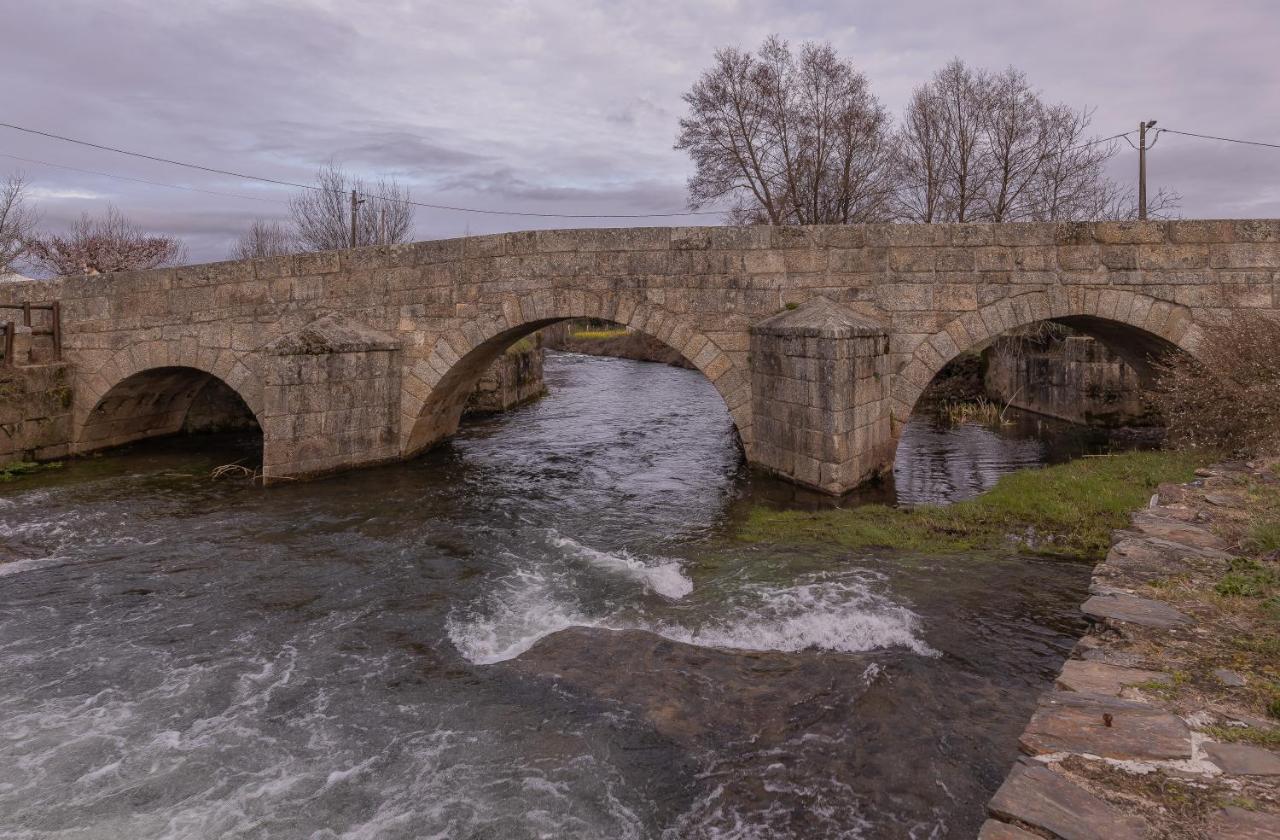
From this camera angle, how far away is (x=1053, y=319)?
28.5 ft

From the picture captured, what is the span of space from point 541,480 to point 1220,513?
24.0ft

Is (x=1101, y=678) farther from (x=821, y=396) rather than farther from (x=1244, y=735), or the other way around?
(x=821, y=396)

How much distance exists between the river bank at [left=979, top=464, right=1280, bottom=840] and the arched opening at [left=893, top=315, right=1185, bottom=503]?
4.51 m

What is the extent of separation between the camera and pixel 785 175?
21.2 metres

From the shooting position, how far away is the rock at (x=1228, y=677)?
2.69m

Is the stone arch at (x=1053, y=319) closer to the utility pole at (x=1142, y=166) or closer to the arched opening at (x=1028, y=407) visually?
the arched opening at (x=1028, y=407)

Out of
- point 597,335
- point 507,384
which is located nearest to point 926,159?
point 507,384

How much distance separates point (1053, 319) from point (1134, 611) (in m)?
6.33

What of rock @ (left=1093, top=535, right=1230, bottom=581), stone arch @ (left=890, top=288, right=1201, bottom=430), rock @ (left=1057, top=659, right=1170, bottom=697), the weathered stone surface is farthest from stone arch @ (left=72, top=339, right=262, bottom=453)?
rock @ (left=1057, top=659, right=1170, bottom=697)

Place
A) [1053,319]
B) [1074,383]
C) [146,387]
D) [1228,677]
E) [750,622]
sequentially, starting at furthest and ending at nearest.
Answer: [1074,383] < [146,387] < [1053,319] < [750,622] < [1228,677]

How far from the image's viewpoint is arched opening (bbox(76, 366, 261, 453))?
38.3 ft

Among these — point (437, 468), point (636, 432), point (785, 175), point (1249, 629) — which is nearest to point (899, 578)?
point (1249, 629)

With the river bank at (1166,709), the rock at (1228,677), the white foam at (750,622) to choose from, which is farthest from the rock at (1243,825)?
the white foam at (750,622)

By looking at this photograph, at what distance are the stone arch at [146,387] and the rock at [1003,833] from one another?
34.8ft
